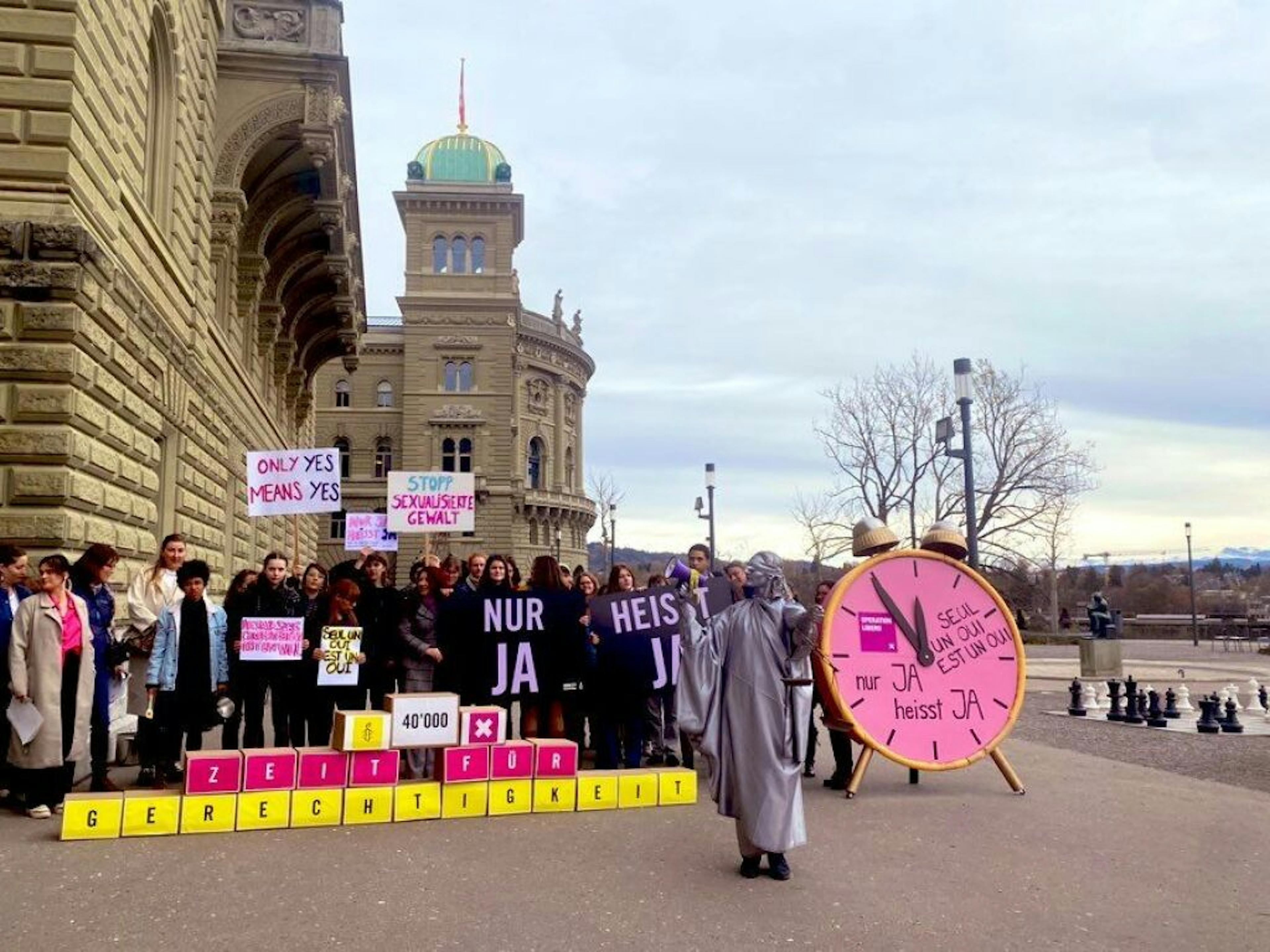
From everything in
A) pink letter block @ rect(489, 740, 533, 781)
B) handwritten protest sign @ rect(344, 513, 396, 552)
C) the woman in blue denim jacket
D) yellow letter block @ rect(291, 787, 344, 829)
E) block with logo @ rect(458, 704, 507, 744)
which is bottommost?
yellow letter block @ rect(291, 787, 344, 829)

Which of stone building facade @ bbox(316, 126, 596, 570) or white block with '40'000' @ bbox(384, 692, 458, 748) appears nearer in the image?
white block with '40'000' @ bbox(384, 692, 458, 748)

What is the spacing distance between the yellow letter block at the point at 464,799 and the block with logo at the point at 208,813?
56.2 inches

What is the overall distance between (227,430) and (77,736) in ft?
37.0

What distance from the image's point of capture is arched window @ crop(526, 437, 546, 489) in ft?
242

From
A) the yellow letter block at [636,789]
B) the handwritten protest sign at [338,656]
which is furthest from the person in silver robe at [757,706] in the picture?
the handwritten protest sign at [338,656]

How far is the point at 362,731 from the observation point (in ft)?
23.4

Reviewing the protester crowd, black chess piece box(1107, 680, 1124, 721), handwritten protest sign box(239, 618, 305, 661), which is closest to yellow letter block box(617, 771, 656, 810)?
the protester crowd

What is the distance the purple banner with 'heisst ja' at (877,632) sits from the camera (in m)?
8.46

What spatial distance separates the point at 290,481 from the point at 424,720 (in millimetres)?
4739

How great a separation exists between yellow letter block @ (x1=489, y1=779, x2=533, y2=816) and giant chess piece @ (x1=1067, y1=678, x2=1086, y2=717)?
10520 mm

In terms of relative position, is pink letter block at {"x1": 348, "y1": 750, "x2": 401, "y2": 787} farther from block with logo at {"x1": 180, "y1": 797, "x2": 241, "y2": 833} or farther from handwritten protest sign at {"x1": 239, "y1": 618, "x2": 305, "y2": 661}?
handwritten protest sign at {"x1": 239, "y1": 618, "x2": 305, "y2": 661}

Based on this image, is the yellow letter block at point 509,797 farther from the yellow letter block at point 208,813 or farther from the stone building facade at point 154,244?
the stone building facade at point 154,244

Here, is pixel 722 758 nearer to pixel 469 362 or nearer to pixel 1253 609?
pixel 469 362

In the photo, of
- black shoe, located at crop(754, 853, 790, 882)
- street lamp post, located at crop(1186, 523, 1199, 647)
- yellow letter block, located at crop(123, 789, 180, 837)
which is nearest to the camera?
black shoe, located at crop(754, 853, 790, 882)
